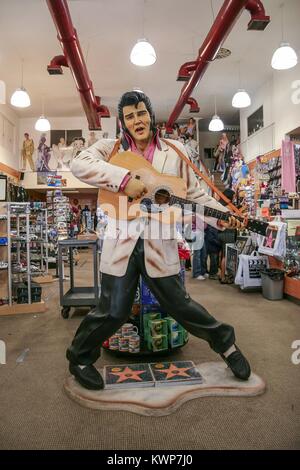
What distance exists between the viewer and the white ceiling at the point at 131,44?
19.3ft

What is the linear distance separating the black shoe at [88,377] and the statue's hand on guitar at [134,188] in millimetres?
1215

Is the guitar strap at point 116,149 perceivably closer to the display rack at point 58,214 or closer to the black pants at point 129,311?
the black pants at point 129,311

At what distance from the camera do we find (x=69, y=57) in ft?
18.3

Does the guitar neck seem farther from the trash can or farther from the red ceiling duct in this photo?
the trash can

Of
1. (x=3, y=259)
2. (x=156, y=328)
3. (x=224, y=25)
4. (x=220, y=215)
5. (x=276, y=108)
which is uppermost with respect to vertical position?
(x=276, y=108)

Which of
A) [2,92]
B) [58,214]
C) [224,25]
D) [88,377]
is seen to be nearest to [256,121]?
[224,25]

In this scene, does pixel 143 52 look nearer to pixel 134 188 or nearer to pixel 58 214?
pixel 134 188

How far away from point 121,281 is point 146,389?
77 centimetres

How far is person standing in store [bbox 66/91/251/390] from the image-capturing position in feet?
7.45

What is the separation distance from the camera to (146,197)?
2.17 m

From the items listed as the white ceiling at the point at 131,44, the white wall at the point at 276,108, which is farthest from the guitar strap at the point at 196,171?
the white wall at the point at 276,108

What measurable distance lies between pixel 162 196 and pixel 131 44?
614 cm

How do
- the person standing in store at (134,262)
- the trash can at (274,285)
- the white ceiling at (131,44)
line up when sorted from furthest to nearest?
the white ceiling at (131,44) → the trash can at (274,285) → the person standing in store at (134,262)
